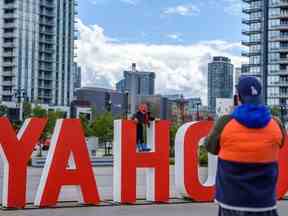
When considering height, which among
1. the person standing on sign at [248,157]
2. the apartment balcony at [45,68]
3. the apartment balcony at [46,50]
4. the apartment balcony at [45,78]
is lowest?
the person standing on sign at [248,157]

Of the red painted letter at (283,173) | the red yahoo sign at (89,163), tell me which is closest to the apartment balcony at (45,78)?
the red yahoo sign at (89,163)

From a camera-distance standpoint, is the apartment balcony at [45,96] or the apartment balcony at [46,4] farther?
the apartment balcony at [46,4]

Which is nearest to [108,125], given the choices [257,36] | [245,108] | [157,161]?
[157,161]

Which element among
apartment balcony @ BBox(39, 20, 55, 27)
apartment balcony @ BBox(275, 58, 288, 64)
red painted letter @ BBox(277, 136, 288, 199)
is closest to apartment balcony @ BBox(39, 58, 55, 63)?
apartment balcony @ BBox(39, 20, 55, 27)

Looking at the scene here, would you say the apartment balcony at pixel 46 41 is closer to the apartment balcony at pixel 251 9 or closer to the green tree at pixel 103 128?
the apartment balcony at pixel 251 9

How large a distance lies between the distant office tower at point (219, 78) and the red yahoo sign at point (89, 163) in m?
159

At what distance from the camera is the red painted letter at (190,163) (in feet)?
44.5

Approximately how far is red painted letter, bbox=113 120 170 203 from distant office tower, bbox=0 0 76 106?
110m

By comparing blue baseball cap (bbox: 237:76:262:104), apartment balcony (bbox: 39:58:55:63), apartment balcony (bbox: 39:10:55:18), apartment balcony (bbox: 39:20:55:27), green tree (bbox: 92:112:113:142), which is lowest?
green tree (bbox: 92:112:113:142)

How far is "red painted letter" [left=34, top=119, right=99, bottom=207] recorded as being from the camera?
12414 mm

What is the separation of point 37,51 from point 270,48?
4775cm

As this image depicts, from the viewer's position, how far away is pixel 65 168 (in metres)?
12.5

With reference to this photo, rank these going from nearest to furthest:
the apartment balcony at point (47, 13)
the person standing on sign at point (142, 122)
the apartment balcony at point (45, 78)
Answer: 1. the person standing on sign at point (142, 122)
2. the apartment balcony at point (45, 78)
3. the apartment balcony at point (47, 13)

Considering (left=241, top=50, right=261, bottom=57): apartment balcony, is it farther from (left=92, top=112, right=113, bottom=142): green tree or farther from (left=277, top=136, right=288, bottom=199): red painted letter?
(left=277, top=136, right=288, bottom=199): red painted letter
